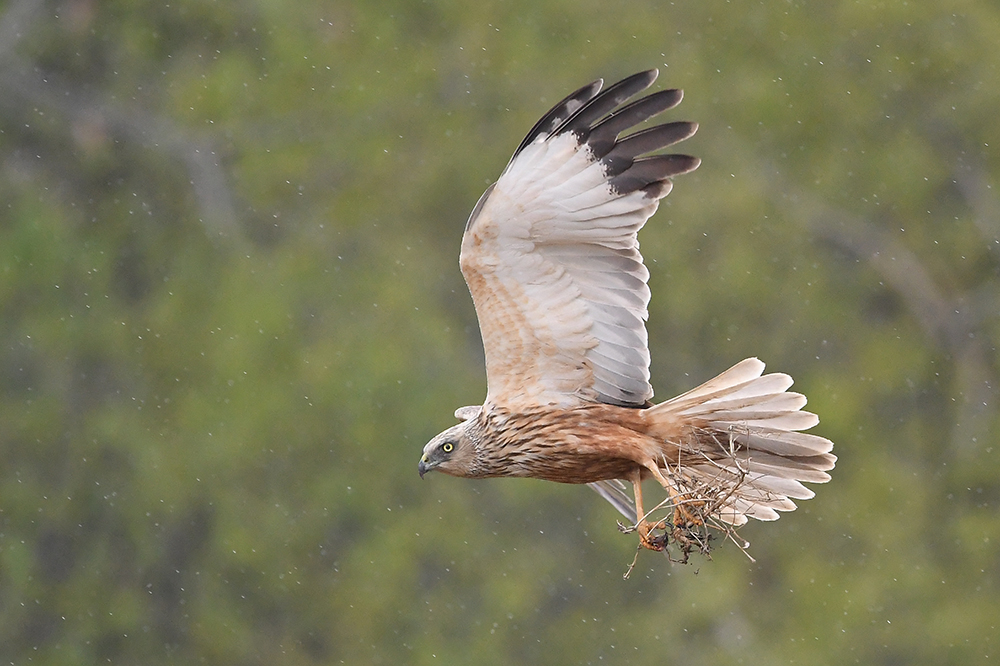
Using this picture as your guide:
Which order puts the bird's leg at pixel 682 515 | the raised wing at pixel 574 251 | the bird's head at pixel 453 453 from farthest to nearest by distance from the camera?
the bird's head at pixel 453 453 < the raised wing at pixel 574 251 < the bird's leg at pixel 682 515

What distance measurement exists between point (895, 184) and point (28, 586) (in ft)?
28.9

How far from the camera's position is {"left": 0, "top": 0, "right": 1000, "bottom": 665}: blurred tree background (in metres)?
13.6

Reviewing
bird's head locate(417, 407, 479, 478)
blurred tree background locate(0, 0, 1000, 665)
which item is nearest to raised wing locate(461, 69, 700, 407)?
bird's head locate(417, 407, 479, 478)

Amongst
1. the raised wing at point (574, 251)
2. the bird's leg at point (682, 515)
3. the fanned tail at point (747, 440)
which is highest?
the raised wing at point (574, 251)

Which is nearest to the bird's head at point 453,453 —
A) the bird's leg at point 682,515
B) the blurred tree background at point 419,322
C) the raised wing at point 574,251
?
the raised wing at point 574,251

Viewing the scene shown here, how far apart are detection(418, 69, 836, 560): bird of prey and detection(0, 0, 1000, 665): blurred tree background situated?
7068 mm

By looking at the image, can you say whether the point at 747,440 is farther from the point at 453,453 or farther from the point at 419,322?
the point at 419,322

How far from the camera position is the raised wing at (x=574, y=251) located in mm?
5344

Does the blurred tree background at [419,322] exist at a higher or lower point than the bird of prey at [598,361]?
higher

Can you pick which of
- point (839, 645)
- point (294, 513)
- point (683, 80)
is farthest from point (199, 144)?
point (839, 645)

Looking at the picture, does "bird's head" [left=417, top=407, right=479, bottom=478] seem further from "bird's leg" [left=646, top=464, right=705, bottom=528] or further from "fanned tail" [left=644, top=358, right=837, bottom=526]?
"bird's leg" [left=646, top=464, right=705, bottom=528]

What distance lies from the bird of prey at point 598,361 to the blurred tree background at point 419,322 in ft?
23.2

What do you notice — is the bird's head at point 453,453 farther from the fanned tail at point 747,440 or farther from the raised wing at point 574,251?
the fanned tail at point 747,440

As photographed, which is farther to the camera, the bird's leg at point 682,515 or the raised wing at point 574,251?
the raised wing at point 574,251
